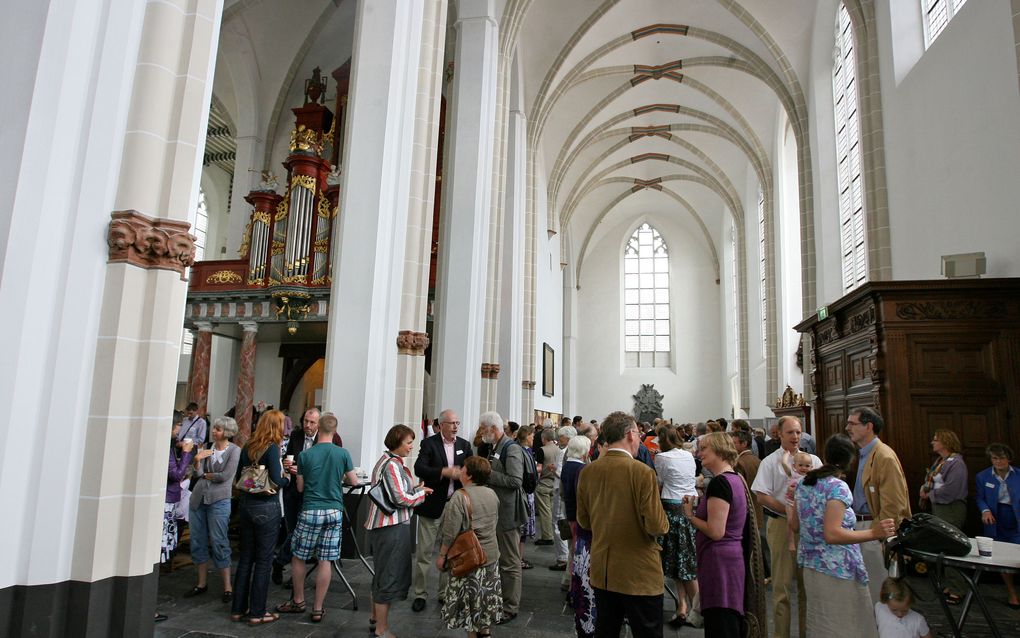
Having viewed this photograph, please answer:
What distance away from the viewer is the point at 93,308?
3199mm

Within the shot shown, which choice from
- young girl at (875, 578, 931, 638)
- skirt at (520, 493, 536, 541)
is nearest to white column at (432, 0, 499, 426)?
skirt at (520, 493, 536, 541)

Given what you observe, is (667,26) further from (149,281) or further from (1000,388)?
(149,281)

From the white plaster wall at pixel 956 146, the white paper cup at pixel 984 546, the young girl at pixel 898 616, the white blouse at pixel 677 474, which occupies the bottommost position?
the young girl at pixel 898 616

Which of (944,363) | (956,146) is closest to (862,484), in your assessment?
(944,363)

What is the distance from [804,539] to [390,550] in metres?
2.58

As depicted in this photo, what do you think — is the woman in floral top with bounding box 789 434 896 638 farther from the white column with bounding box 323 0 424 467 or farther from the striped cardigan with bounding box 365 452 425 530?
the white column with bounding box 323 0 424 467

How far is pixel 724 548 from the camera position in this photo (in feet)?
10.8

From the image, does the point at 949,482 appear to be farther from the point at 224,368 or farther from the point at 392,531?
the point at 224,368

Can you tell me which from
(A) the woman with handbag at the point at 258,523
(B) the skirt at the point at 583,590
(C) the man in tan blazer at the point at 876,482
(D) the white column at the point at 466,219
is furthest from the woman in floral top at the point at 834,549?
(D) the white column at the point at 466,219

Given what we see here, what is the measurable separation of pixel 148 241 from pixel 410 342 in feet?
13.2

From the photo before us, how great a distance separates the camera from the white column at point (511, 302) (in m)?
13.7

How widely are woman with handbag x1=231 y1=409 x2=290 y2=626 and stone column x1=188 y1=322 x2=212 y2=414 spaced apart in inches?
354

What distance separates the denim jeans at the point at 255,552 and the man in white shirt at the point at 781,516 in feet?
11.0

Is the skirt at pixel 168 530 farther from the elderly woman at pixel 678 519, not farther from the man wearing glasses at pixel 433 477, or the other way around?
the elderly woman at pixel 678 519
